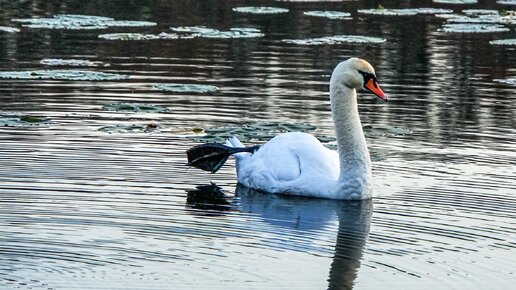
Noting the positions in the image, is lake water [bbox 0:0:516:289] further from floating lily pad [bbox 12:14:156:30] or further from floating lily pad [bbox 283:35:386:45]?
floating lily pad [bbox 12:14:156:30]

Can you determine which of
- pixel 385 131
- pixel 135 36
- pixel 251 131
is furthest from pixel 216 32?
pixel 251 131

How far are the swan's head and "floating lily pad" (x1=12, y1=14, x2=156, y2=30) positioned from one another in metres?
13.3

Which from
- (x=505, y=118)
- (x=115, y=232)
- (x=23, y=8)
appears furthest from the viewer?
(x=23, y=8)

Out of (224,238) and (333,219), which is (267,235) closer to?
(224,238)

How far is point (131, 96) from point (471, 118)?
4.06 metres

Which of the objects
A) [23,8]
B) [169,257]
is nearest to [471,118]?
[169,257]

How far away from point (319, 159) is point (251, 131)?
2260mm

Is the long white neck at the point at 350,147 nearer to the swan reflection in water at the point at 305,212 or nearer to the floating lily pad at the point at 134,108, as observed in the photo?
the swan reflection in water at the point at 305,212

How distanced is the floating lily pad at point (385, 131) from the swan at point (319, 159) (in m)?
2.09

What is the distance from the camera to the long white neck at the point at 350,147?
39.2ft

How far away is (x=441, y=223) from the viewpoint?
1069cm

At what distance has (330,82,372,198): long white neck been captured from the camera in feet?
39.2

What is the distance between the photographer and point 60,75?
1833 centimetres

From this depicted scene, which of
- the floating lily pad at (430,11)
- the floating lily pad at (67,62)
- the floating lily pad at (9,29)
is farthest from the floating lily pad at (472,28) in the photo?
the floating lily pad at (67,62)
